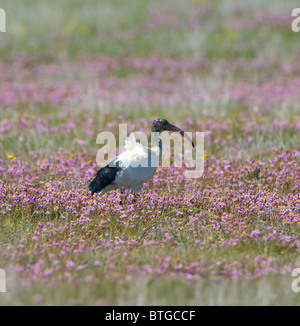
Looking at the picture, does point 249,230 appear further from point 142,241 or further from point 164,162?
point 164,162

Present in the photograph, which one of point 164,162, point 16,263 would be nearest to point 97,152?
point 164,162

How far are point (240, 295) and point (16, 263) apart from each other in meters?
2.31

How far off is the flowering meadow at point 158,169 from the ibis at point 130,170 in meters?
0.21

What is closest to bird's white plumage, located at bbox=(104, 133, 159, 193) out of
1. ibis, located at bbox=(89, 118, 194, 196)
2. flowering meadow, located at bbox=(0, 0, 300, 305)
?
ibis, located at bbox=(89, 118, 194, 196)

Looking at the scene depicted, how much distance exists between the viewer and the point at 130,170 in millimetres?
7176

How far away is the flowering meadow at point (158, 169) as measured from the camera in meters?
5.22

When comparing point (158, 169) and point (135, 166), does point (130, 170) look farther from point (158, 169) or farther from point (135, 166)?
point (158, 169)

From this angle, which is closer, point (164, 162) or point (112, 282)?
point (112, 282)

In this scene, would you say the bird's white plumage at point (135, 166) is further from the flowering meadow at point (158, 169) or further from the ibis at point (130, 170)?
the flowering meadow at point (158, 169)

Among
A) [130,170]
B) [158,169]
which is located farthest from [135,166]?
[158,169]

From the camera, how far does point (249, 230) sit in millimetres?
6488

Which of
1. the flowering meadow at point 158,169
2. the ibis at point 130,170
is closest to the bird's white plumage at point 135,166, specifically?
the ibis at point 130,170
